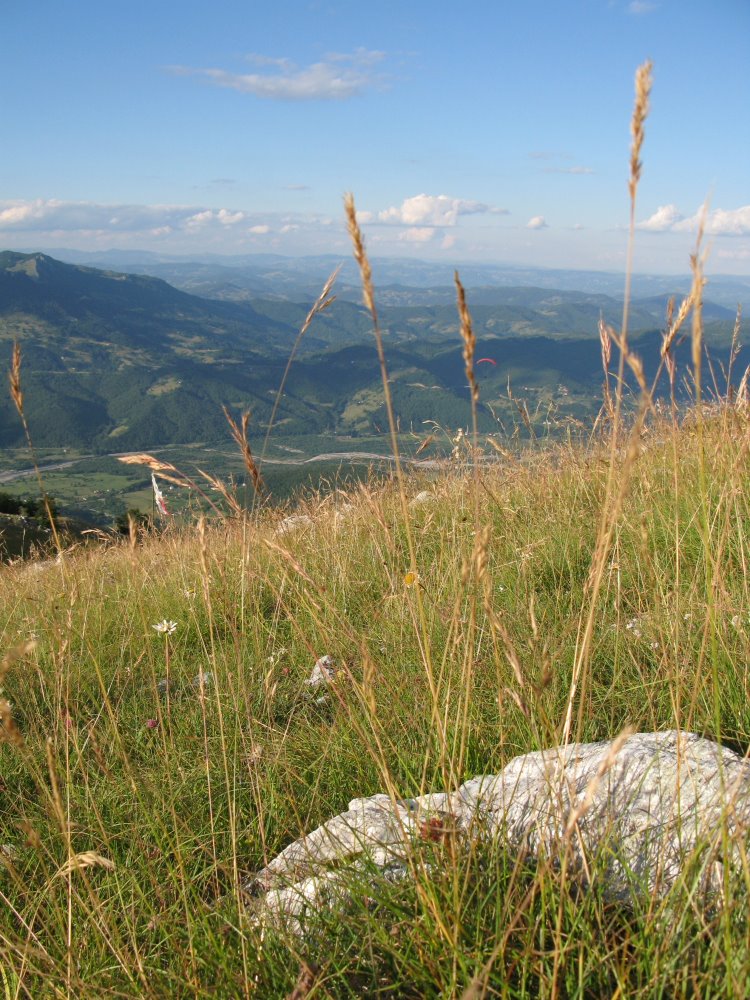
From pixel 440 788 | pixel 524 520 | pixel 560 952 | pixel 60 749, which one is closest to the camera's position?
pixel 560 952

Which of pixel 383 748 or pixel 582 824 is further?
pixel 383 748

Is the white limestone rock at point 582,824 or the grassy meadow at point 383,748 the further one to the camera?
the white limestone rock at point 582,824

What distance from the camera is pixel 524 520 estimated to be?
434 cm

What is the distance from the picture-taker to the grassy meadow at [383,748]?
1.33 meters

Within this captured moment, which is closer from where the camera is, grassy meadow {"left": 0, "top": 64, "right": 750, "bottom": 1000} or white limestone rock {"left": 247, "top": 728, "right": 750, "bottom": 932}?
grassy meadow {"left": 0, "top": 64, "right": 750, "bottom": 1000}

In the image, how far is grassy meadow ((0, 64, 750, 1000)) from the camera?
133cm

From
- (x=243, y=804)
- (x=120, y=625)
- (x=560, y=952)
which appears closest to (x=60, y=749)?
(x=243, y=804)

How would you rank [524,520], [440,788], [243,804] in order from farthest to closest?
[524,520], [243,804], [440,788]

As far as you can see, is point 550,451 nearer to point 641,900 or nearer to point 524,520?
point 524,520

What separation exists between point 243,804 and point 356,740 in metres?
0.42

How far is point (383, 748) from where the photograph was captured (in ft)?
7.16

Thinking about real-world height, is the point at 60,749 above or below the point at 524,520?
below

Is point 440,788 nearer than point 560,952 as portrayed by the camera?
No

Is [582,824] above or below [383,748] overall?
above
